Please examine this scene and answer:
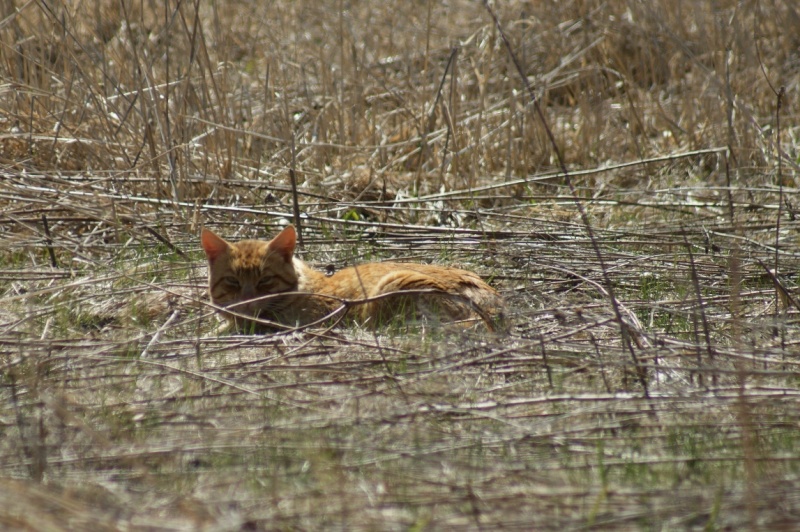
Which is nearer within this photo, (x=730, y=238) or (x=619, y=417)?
(x=619, y=417)

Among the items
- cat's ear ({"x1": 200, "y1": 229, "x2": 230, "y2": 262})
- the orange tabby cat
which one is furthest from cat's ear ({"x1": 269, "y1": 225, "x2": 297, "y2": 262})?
cat's ear ({"x1": 200, "y1": 229, "x2": 230, "y2": 262})

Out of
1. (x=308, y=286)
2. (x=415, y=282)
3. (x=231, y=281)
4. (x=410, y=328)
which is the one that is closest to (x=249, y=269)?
(x=231, y=281)

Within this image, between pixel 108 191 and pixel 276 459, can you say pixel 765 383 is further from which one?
pixel 108 191

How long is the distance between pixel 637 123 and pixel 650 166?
403 mm

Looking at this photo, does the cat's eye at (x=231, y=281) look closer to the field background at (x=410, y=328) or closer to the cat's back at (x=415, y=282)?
the field background at (x=410, y=328)

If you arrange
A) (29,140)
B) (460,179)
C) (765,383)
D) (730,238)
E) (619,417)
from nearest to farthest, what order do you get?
1. (619,417)
2. (765,383)
3. (730,238)
4. (29,140)
5. (460,179)

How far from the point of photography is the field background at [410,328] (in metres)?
2.29

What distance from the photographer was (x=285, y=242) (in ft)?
14.6

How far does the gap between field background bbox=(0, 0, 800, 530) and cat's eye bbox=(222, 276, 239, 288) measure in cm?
16

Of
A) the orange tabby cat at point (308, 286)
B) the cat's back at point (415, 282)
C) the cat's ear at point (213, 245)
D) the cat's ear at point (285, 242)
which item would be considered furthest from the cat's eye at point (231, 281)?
the cat's back at point (415, 282)

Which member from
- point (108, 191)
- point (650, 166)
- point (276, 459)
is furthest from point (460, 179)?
point (276, 459)

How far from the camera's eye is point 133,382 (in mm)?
3070

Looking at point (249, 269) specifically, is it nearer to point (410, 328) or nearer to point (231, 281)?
point (231, 281)

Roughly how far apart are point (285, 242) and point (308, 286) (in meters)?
0.27
